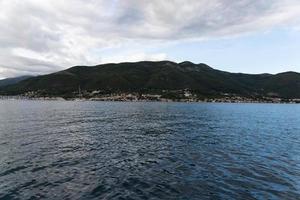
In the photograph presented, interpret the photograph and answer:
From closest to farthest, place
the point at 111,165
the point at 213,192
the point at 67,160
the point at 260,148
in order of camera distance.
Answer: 1. the point at 213,192
2. the point at 111,165
3. the point at 67,160
4. the point at 260,148

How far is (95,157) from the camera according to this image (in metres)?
40.3

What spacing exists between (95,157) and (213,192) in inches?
762

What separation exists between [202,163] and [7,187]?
23018 millimetres

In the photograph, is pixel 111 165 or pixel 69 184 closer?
pixel 69 184

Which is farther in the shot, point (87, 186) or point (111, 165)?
point (111, 165)

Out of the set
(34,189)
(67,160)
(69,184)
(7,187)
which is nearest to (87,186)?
(69,184)

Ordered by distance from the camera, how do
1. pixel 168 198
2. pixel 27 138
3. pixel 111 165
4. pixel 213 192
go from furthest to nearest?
pixel 27 138, pixel 111 165, pixel 213 192, pixel 168 198

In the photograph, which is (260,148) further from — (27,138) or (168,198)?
(27,138)

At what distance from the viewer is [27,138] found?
55094 millimetres

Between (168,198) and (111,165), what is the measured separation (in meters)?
12.8

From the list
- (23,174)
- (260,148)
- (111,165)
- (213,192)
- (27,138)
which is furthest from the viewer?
(27,138)

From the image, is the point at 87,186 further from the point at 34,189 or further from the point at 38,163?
the point at 38,163

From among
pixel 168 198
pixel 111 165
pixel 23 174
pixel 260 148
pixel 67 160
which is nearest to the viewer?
pixel 168 198

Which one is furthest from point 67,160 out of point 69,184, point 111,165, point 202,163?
point 202,163
